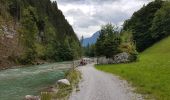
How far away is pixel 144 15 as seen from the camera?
154 meters

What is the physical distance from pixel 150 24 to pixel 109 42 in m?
63.0

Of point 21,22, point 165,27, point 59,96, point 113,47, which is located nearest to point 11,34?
point 21,22

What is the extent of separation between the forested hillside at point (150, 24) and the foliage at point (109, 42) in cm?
4341

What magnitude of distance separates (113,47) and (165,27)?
5096 cm

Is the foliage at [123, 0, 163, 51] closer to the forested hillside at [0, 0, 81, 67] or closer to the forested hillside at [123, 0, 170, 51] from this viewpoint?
the forested hillside at [123, 0, 170, 51]

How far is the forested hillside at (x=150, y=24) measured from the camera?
131375mm

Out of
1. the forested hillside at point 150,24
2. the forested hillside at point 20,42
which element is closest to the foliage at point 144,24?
the forested hillside at point 150,24

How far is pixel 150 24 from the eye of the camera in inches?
5704

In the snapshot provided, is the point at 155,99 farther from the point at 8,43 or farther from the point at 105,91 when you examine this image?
the point at 8,43

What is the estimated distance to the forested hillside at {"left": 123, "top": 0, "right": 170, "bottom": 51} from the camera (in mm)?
131375

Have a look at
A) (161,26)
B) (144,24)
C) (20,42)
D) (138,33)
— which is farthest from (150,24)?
(20,42)

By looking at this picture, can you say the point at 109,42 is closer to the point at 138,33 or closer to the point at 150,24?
the point at 138,33

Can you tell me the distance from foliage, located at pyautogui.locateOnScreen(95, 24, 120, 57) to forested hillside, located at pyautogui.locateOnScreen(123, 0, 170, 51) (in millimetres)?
43409

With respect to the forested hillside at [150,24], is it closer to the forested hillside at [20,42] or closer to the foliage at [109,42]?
the forested hillside at [20,42]
